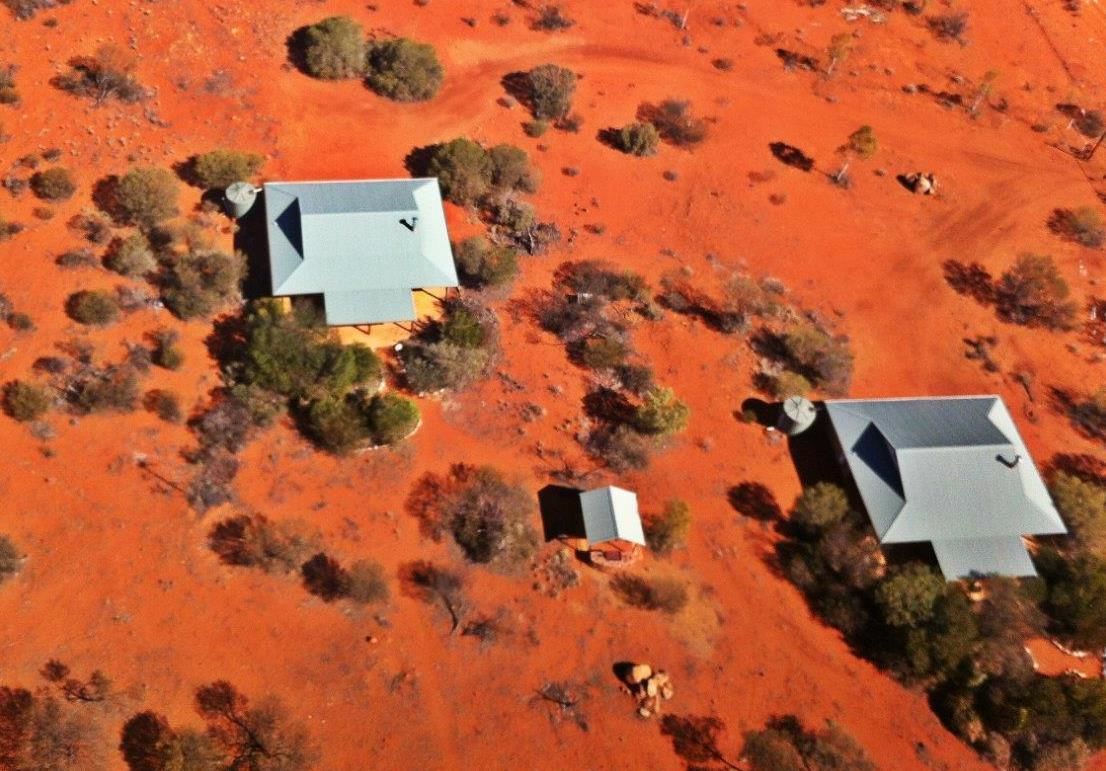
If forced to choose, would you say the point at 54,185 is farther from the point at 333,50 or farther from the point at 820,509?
the point at 820,509

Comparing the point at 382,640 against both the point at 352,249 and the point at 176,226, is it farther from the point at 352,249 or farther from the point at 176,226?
the point at 176,226

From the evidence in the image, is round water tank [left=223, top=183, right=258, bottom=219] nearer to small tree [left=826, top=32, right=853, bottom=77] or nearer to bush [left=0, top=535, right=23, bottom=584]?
bush [left=0, top=535, right=23, bottom=584]

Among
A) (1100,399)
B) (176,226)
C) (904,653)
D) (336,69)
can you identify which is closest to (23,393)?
(176,226)

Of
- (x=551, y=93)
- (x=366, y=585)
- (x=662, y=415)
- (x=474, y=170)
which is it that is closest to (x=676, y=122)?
(x=551, y=93)

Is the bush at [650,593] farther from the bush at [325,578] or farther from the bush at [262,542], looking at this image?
the bush at [262,542]

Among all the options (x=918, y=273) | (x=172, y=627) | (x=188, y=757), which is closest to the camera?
(x=188, y=757)

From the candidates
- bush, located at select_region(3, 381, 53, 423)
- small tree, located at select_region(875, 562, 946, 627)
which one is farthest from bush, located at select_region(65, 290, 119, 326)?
small tree, located at select_region(875, 562, 946, 627)
